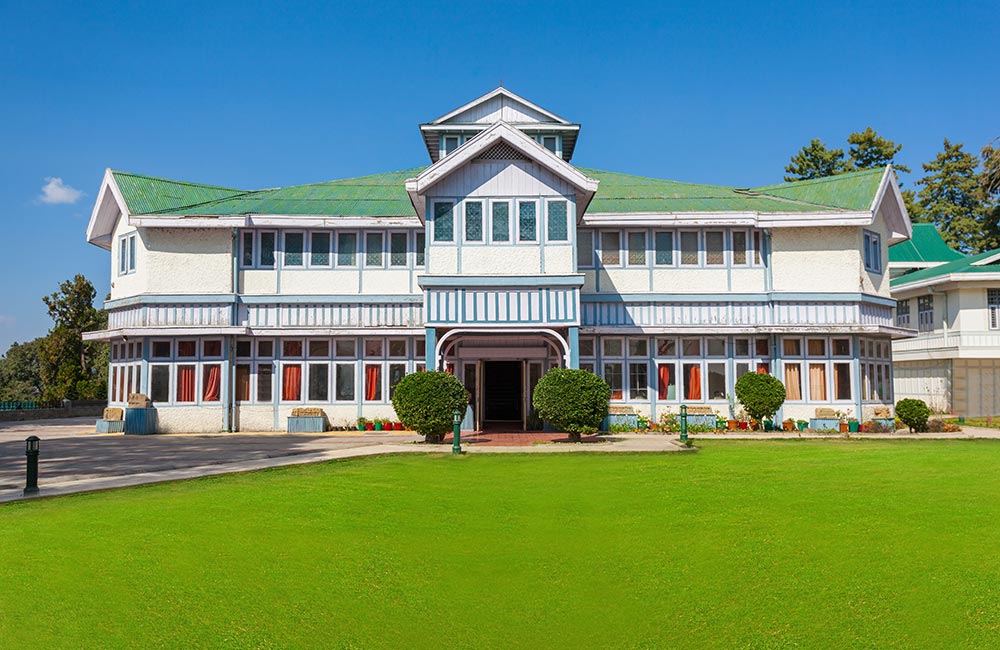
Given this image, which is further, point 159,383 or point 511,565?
point 159,383

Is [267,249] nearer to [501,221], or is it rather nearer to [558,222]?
[501,221]

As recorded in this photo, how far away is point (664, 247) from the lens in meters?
27.1

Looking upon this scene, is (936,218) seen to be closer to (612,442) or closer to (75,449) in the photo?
(612,442)

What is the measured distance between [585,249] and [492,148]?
5322 mm

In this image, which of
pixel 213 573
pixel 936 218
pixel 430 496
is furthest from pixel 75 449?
pixel 936 218

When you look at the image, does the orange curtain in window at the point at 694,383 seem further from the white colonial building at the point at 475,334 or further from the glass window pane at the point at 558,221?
the glass window pane at the point at 558,221

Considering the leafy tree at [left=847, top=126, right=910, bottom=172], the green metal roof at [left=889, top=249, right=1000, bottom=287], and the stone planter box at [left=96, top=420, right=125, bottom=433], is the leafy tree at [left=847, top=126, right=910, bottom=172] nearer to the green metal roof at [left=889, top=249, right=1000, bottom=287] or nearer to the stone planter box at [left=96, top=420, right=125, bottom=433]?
the green metal roof at [left=889, top=249, right=1000, bottom=287]

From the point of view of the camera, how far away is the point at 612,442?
20.6m

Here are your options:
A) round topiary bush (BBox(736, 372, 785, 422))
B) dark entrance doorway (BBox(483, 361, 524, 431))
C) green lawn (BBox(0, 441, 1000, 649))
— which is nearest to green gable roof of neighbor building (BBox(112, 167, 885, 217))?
round topiary bush (BBox(736, 372, 785, 422))

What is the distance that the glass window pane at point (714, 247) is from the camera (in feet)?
88.6

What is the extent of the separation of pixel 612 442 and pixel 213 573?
1456 cm

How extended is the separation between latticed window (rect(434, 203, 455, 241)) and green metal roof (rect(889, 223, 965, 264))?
92.8ft

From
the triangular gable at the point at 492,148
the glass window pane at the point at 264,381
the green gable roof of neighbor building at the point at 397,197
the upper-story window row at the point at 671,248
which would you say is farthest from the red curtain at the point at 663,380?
the glass window pane at the point at 264,381

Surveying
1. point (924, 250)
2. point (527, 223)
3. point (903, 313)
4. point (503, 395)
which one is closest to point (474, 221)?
point (527, 223)
